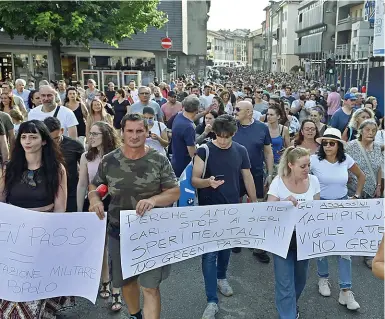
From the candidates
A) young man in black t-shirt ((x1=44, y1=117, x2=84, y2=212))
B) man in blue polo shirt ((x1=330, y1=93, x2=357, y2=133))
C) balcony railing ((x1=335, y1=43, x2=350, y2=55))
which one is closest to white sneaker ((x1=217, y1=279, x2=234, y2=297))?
young man in black t-shirt ((x1=44, y1=117, x2=84, y2=212))

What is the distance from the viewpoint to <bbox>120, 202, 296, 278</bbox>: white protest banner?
3205 millimetres

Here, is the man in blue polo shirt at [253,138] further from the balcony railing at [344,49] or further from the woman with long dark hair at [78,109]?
the balcony railing at [344,49]

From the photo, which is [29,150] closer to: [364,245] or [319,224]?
[319,224]

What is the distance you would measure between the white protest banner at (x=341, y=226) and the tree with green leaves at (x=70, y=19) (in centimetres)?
1714

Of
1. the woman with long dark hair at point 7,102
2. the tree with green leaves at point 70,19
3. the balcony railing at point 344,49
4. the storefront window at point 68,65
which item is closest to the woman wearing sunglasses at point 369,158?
the woman with long dark hair at point 7,102

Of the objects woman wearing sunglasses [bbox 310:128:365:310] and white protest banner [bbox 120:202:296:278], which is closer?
white protest banner [bbox 120:202:296:278]

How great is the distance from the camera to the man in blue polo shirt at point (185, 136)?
523 cm

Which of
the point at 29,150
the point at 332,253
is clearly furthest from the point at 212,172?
the point at 29,150

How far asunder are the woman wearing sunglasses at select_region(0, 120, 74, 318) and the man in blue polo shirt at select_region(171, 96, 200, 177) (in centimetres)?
208

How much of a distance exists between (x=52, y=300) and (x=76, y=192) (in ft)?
3.40

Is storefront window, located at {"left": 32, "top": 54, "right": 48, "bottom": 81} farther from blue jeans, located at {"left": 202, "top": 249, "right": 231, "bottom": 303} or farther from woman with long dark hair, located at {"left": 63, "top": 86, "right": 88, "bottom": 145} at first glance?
blue jeans, located at {"left": 202, "top": 249, "right": 231, "bottom": 303}

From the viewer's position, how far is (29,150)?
130 inches

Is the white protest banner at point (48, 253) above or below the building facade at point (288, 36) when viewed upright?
below

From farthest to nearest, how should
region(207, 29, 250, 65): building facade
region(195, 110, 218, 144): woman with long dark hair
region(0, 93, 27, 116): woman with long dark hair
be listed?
region(207, 29, 250, 65): building facade
region(0, 93, 27, 116): woman with long dark hair
region(195, 110, 218, 144): woman with long dark hair
